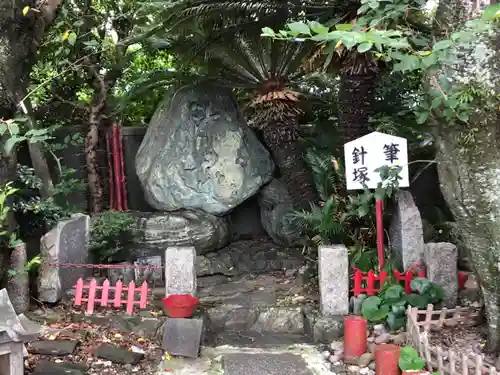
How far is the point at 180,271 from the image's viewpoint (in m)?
5.86

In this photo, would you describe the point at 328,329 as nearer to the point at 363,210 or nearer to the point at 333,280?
the point at 333,280

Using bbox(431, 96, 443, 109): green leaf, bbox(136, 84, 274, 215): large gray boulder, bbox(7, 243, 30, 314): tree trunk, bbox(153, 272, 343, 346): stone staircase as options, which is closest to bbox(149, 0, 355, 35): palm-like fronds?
bbox(136, 84, 274, 215): large gray boulder

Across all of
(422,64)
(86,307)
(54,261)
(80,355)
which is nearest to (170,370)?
(80,355)

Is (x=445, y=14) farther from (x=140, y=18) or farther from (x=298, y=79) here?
(x=140, y=18)

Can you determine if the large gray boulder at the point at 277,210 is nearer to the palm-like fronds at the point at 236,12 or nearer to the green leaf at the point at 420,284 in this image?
the palm-like fronds at the point at 236,12

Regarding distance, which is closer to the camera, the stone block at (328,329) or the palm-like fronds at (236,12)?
the stone block at (328,329)

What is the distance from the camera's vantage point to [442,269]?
5688 mm

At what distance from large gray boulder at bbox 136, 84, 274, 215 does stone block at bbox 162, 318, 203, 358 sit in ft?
10.5

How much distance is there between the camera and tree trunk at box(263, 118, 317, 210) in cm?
801

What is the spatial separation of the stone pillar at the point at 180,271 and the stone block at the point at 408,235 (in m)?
2.38

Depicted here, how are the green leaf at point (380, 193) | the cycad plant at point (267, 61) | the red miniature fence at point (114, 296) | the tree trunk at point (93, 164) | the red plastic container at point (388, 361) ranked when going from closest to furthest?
the red plastic container at point (388, 361) → the red miniature fence at point (114, 296) → the green leaf at point (380, 193) → the cycad plant at point (267, 61) → the tree trunk at point (93, 164)

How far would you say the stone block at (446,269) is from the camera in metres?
5.67

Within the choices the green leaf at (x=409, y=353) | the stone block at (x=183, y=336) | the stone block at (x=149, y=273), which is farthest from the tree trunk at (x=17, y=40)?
the green leaf at (x=409, y=353)

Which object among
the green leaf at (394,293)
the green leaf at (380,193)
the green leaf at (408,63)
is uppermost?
the green leaf at (408,63)
